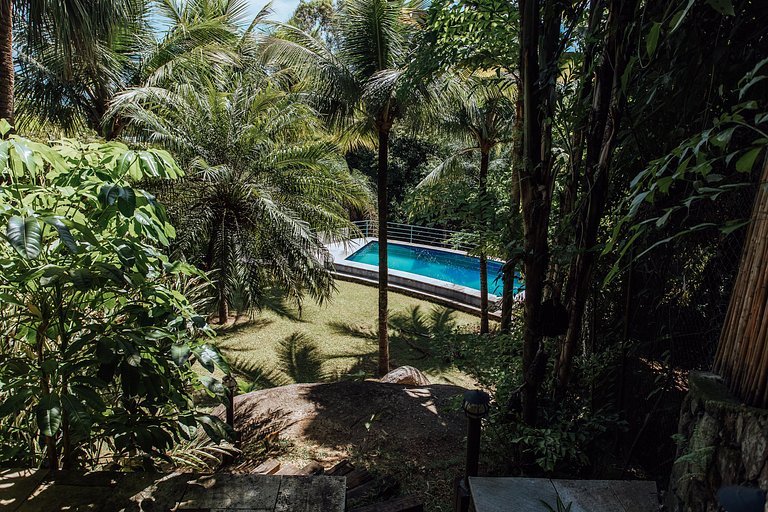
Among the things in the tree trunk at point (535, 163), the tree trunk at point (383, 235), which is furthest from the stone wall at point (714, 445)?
the tree trunk at point (383, 235)

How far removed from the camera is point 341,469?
11.9 feet

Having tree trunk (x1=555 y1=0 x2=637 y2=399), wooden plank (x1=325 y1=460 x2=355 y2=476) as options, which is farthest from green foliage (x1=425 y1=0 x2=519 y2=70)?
wooden plank (x1=325 y1=460 x2=355 y2=476)

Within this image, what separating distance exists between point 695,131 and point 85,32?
15.6ft

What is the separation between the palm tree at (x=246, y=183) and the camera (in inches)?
259

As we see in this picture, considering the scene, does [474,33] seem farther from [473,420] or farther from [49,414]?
[49,414]

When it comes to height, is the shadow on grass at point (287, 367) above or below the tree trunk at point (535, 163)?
below

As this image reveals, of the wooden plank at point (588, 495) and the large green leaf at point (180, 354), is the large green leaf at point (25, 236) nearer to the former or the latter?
the large green leaf at point (180, 354)

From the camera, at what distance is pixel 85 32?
13.5ft

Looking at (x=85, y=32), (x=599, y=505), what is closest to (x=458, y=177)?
(x=85, y=32)

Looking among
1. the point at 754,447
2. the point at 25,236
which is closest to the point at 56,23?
the point at 25,236

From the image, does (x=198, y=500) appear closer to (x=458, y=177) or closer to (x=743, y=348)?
(x=743, y=348)

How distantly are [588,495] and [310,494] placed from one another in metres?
1.46

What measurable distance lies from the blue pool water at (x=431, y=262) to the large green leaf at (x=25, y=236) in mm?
15497

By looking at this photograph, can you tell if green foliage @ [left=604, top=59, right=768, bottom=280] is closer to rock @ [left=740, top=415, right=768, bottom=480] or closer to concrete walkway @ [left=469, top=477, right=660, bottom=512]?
rock @ [left=740, top=415, right=768, bottom=480]
